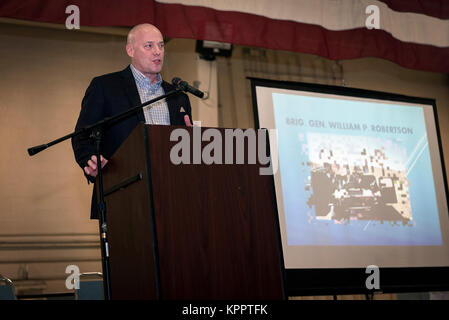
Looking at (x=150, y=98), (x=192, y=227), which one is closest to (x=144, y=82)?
(x=150, y=98)

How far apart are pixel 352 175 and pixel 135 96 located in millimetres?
1859

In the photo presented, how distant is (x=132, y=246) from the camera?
1656 millimetres

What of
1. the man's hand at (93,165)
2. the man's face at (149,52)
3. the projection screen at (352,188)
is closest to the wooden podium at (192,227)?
the man's hand at (93,165)

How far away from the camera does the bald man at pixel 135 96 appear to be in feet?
7.64

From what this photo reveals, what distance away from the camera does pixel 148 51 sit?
8.09 feet

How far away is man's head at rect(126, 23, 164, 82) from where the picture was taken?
244cm

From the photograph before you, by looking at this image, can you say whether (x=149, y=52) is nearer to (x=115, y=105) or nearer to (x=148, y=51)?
(x=148, y=51)

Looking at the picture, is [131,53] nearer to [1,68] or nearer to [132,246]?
[132,246]

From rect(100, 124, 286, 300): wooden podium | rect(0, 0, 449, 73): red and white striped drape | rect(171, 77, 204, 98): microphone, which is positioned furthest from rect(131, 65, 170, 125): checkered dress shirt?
rect(0, 0, 449, 73): red and white striped drape

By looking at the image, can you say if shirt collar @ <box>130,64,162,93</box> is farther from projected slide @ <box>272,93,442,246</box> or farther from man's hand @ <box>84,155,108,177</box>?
projected slide @ <box>272,93,442,246</box>

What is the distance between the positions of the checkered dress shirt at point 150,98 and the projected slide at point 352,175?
1244 mm

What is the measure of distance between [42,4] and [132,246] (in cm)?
187

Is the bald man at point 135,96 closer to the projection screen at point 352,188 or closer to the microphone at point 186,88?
the microphone at point 186,88

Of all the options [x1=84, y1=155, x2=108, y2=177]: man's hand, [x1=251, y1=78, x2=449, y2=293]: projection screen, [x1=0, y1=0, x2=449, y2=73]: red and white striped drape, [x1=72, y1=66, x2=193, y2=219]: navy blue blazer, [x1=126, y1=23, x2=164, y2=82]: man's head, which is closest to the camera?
[x1=84, y1=155, x2=108, y2=177]: man's hand
